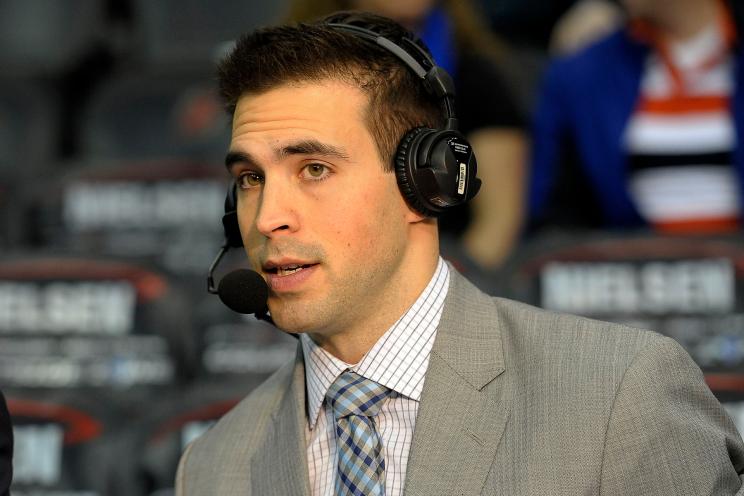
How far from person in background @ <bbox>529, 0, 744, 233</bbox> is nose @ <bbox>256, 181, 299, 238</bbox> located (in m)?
1.96

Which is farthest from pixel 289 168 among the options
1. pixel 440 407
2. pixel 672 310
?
pixel 672 310

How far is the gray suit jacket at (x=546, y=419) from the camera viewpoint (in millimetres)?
1812

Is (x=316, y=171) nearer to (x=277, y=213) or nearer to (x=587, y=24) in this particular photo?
(x=277, y=213)

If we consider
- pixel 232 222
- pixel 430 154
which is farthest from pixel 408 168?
pixel 232 222

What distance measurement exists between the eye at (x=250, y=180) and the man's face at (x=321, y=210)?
34 mm

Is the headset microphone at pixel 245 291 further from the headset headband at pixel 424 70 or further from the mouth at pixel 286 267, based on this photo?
the headset headband at pixel 424 70

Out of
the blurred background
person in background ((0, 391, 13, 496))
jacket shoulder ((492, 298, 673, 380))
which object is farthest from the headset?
the blurred background

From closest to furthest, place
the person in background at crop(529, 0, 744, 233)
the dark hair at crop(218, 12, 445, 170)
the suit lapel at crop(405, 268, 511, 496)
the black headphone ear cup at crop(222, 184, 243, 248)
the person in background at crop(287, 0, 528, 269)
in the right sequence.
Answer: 1. the suit lapel at crop(405, 268, 511, 496)
2. the dark hair at crop(218, 12, 445, 170)
3. the black headphone ear cup at crop(222, 184, 243, 248)
4. the person in background at crop(529, 0, 744, 233)
5. the person in background at crop(287, 0, 528, 269)

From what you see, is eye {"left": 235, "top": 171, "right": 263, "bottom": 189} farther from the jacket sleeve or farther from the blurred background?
the blurred background

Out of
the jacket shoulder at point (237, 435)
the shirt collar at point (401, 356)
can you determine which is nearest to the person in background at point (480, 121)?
the jacket shoulder at point (237, 435)

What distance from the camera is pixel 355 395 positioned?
2.03 m

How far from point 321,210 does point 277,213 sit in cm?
7

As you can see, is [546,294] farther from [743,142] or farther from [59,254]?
[59,254]

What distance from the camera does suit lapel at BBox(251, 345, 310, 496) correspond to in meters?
2.06
